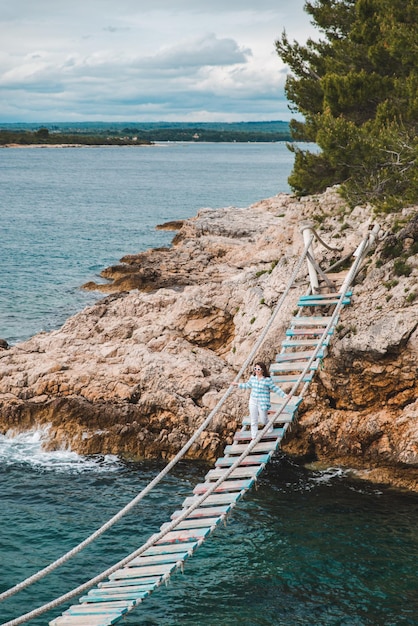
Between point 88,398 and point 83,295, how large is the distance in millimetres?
18692

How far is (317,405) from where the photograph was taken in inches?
772

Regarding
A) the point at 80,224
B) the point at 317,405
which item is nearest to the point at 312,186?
the point at 317,405

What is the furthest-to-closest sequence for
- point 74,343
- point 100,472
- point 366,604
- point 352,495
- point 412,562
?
point 74,343 → point 100,472 → point 352,495 → point 412,562 → point 366,604

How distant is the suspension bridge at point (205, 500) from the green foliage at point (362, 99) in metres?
2.07

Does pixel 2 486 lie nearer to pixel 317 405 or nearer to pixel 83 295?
pixel 317 405

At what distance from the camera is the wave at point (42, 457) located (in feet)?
62.0

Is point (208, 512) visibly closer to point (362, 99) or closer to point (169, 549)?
point (169, 549)

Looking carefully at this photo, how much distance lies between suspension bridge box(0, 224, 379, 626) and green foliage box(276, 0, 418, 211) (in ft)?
6.80

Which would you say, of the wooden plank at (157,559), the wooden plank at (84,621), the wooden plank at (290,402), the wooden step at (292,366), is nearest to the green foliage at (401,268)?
the wooden step at (292,366)

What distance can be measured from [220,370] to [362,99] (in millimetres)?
10635

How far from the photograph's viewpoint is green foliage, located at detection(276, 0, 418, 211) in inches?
816

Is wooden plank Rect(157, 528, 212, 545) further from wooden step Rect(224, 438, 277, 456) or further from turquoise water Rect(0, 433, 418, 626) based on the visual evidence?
wooden step Rect(224, 438, 277, 456)

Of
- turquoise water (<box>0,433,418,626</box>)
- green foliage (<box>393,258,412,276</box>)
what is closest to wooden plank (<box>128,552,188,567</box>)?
turquoise water (<box>0,433,418,626</box>)

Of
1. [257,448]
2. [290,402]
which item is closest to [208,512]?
[257,448]
